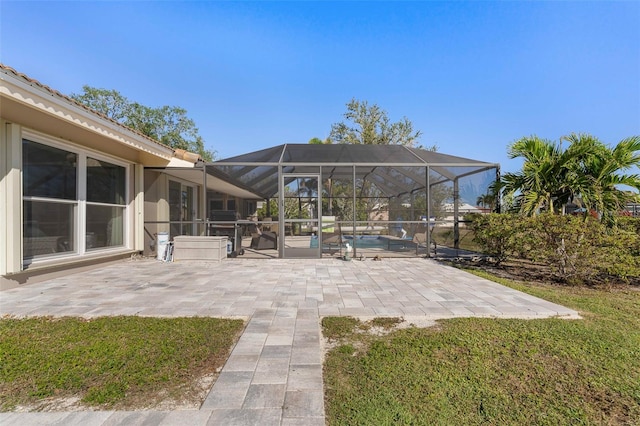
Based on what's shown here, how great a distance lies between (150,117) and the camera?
28703 millimetres

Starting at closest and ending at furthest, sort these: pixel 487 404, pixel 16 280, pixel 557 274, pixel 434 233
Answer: pixel 487 404
pixel 16 280
pixel 557 274
pixel 434 233

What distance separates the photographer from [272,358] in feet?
8.14

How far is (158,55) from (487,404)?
1626 cm

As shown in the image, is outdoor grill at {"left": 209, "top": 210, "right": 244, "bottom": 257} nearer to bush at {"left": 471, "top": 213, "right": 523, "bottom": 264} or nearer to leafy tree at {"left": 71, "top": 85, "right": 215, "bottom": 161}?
bush at {"left": 471, "top": 213, "right": 523, "bottom": 264}

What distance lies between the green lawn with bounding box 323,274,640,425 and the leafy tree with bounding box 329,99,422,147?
2335cm

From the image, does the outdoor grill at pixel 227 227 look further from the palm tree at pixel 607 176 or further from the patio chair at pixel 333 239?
the palm tree at pixel 607 176

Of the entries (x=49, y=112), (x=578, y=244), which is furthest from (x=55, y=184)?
(x=578, y=244)

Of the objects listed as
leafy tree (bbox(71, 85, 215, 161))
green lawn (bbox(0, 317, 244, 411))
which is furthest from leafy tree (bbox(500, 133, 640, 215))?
leafy tree (bbox(71, 85, 215, 161))

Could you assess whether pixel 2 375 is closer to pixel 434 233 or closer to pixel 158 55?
pixel 434 233

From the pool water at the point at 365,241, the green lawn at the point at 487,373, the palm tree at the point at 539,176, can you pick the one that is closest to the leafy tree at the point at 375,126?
the pool water at the point at 365,241

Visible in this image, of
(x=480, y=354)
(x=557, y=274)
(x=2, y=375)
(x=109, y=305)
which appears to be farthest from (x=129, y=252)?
(x=557, y=274)

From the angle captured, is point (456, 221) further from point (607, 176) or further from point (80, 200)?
point (80, 200)

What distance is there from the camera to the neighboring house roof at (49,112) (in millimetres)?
3811

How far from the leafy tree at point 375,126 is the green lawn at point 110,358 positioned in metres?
23.8
